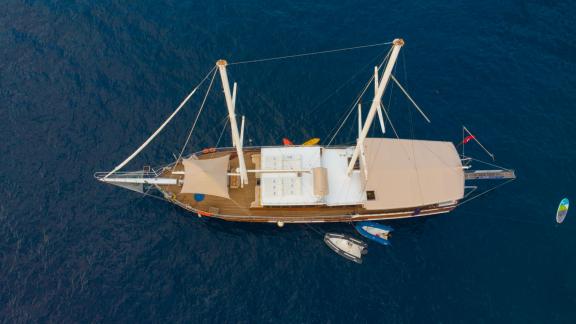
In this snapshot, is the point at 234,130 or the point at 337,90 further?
the point at 337,90

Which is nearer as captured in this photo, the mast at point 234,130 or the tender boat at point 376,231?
the mast at point 234,130

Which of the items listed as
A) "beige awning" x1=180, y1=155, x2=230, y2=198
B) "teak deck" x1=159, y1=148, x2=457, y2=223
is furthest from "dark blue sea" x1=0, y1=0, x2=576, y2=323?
"beige awning" x1=180, y1=155, x2=230, y2=198

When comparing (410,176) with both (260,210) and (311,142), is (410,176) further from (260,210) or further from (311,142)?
(260,210)

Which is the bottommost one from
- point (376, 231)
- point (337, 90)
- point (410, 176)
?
point (376, 231)

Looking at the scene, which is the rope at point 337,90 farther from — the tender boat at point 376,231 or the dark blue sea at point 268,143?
the tender boat at point 376,231

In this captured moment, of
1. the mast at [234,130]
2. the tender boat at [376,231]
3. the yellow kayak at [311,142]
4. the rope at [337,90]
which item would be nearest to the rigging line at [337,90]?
the rope at [337,90]

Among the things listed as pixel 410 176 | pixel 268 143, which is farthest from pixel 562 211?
pixel 268 143

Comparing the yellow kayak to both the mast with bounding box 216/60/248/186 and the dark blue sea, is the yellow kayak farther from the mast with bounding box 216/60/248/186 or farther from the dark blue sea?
the mast with bounding box 216/60/248/186
